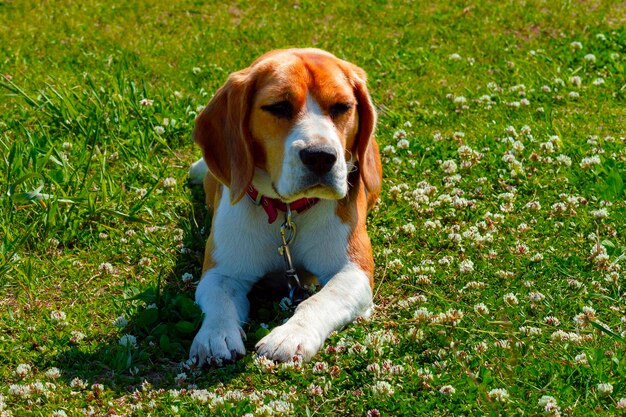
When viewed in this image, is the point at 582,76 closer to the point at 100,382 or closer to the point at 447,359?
the point at 447,359

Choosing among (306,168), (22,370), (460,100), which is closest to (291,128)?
(306,168)

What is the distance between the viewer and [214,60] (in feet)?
A: 30.7

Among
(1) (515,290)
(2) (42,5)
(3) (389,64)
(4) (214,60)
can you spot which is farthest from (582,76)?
(2) (42,5)

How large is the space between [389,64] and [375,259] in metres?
3.63

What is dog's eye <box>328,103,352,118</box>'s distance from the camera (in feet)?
17.4

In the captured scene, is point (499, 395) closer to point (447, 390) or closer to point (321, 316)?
point (447, 390)

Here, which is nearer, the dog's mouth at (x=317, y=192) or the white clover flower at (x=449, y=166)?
the dog's mouth at (x=317, y=192)

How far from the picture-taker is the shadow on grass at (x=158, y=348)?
476 cm

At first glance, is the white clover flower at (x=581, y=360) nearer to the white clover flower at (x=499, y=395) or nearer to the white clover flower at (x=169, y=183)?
the white clover flower at (x=499, y=395)

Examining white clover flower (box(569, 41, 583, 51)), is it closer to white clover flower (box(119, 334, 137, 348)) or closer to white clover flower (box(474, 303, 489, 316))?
white clover flower (box(474, 303, 489, 316))

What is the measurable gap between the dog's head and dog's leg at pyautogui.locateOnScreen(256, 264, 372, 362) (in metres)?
0.52

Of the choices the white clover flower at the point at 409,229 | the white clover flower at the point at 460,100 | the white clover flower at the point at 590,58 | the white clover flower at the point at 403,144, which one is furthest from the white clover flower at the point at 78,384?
the white clover flower at the point at 590,58

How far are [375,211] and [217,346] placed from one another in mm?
2195

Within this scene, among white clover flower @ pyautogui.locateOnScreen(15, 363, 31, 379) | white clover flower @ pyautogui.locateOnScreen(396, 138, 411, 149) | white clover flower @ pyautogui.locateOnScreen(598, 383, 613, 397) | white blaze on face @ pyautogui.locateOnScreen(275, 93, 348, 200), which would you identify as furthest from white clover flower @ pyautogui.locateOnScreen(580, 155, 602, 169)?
white clover flower @ pyautogui.locateOnScreen(15, 363, 31, 379)
